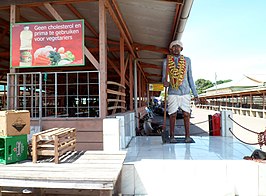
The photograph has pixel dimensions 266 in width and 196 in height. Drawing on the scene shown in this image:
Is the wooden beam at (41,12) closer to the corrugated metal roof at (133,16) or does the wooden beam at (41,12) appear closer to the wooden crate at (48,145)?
the corrugated metal roof at (133,16)

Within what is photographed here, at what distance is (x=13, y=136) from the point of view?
2918 mm

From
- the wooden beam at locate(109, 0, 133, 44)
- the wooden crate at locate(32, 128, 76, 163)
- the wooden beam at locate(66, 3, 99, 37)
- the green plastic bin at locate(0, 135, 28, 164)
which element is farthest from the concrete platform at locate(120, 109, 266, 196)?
the wooden beam at locate(66, 3, 99, 37)

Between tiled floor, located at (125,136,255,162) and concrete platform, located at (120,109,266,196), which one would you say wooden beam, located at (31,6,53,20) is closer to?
tiled floor, located at (125,136,255,162)

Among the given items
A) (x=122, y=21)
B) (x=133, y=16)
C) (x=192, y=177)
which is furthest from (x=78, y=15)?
(x=192, y=177)

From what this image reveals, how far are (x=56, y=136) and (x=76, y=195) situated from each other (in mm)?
898

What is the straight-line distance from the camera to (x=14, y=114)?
2.98m

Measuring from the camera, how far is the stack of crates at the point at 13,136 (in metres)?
2.85

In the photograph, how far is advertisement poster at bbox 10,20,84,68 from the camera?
13.3 ft

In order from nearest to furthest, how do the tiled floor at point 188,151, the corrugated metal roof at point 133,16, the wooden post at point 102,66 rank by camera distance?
the tiled floor at point 188,151 → the wooden post at point 102,66 → the corrugated metal roof at point 133,16

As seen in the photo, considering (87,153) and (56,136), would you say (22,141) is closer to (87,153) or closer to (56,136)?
(56,136)

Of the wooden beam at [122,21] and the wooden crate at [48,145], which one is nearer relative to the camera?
the wooden crate at [48,145]

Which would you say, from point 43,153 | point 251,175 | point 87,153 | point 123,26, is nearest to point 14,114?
point 43,153

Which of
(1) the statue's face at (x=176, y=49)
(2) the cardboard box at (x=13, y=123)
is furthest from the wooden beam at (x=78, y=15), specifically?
(2) the cardboard box at (x=13, y=123)

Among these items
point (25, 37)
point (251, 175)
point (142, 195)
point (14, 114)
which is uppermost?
point (25, 37)
